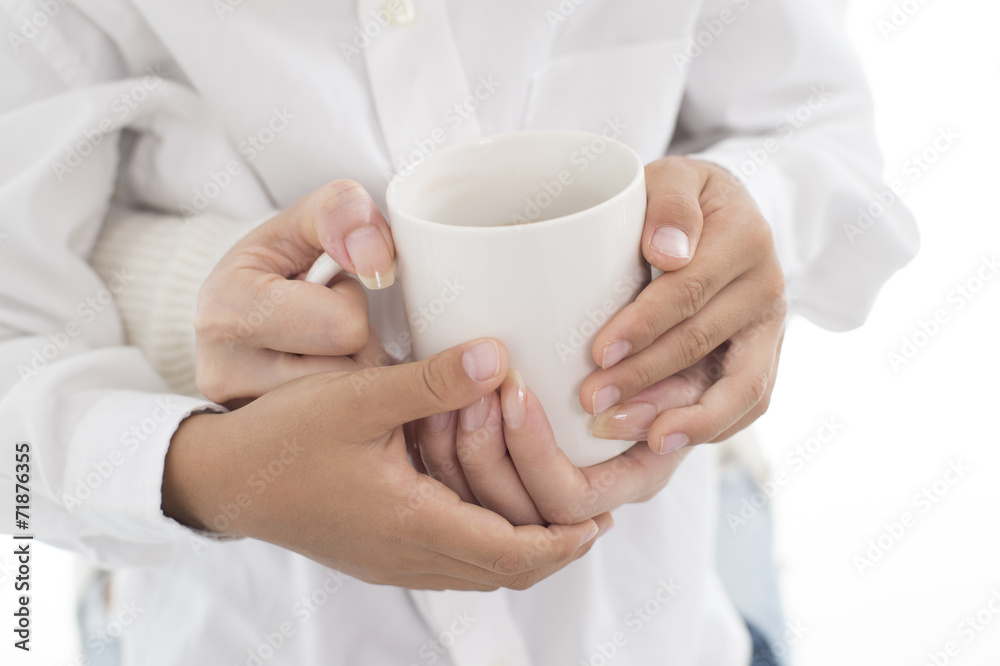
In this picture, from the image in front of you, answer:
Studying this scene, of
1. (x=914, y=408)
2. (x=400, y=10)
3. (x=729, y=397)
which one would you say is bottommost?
(x=914, y=408)

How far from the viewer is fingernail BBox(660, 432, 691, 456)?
466mm

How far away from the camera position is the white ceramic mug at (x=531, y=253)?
37 cm

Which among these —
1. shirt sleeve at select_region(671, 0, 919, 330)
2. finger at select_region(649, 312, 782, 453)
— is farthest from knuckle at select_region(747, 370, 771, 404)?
shirt sleeve at select_region(671, 0, 919, 330)

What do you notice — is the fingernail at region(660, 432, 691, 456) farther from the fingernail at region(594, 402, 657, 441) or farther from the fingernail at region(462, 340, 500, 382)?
the fingernail at region(462, 340, 500, 382)

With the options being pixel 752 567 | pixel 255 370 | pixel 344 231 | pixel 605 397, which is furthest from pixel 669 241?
pixel 752 567

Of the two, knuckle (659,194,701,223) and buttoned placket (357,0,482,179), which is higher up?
buttoned placket (357,0,482,179)

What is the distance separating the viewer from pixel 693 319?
48 centimetres

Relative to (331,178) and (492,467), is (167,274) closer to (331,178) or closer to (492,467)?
(331,178)

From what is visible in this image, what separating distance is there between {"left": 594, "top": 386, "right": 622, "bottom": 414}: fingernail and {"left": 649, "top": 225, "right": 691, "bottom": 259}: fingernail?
3.8 inches

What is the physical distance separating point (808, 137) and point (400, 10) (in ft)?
1.42

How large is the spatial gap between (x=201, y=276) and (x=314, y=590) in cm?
33

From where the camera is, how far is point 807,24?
27.4 inches

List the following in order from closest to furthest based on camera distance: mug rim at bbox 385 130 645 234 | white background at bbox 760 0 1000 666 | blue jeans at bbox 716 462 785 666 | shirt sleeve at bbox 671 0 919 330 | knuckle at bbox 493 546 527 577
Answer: mug rim at bbox 385 130 645 234
knuckle at bbox 493 546 527 577
shirt sleeve at bbox 671 0 919 330
blue jeans at bbox 716 462 785 666
white background at bbox 760 0 1000 666

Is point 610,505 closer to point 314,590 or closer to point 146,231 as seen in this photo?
point 314,590
